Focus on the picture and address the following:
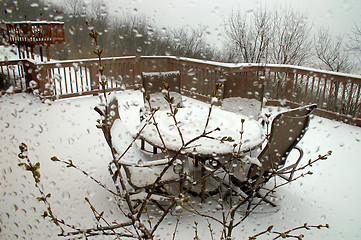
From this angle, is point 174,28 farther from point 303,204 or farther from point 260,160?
point 303,204

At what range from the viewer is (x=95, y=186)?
2316mm

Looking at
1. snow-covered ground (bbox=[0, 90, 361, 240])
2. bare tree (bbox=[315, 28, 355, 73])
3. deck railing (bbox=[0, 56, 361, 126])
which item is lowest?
snow-covered ground (bbox=[0, 90, 361, 240])

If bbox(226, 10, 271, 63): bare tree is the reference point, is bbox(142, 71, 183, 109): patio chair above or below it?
below

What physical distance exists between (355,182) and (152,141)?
1830mm

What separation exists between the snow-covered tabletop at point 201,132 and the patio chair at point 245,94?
1.73 feet

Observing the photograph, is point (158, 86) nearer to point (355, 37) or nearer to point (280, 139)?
point (280, 139)

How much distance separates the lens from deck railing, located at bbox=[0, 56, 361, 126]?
3896mm

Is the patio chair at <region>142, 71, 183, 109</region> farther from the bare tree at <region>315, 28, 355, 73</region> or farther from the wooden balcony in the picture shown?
the wooden balcony

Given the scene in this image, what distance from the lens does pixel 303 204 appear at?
2104 millimetres

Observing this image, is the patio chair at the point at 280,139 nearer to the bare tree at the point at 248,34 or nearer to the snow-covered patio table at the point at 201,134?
the snow-covered patio table at the point at 201,134

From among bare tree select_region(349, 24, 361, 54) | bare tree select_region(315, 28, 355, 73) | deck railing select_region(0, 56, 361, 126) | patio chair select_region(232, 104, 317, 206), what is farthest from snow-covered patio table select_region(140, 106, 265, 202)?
deck railing select_region(0, 56, 361, 126)

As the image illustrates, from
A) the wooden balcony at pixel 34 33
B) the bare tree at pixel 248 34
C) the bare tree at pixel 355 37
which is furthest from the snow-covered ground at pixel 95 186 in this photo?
the bare tree at pixel 355 37

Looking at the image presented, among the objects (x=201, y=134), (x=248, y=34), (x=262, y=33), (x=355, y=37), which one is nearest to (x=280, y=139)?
(x=201, y=134)

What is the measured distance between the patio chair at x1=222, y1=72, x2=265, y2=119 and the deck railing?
645 millimetres
